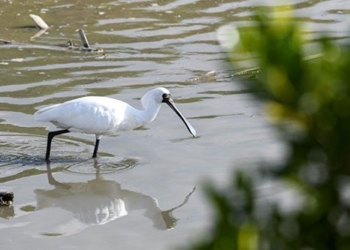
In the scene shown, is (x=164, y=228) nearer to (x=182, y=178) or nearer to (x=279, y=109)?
(x=182, y=178)

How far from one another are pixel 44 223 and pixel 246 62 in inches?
220

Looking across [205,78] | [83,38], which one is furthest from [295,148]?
[83,38]

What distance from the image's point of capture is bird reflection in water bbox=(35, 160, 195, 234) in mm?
7367

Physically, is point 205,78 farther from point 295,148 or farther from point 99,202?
point 295,148

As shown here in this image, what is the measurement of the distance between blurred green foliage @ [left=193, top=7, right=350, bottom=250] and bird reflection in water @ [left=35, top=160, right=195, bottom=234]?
5.53 meters

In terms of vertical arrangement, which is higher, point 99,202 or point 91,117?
point 91,117

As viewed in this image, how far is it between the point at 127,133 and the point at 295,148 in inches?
312

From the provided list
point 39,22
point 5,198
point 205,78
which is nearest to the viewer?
point 5,198

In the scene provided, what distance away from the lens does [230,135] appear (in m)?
9.22

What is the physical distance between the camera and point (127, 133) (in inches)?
Answer: 374

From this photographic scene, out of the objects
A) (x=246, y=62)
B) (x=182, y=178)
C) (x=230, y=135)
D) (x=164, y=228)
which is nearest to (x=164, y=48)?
(x=230, y=135)

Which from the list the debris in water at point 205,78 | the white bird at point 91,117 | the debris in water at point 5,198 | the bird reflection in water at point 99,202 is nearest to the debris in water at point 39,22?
the debris in water at point 205,78

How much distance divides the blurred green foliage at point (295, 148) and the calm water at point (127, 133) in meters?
2.44

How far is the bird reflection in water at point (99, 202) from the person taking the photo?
7367 mm
